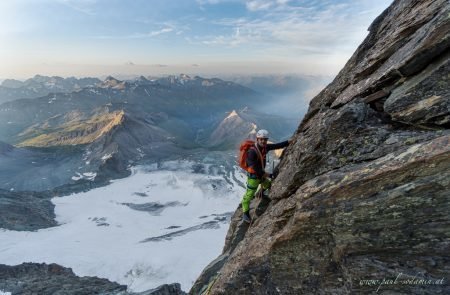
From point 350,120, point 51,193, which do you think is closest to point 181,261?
point 350,120

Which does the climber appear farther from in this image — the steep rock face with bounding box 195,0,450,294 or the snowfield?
the snowfield

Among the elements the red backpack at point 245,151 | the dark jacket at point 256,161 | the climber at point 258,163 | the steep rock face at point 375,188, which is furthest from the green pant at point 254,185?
the steep rock face at point 375,188

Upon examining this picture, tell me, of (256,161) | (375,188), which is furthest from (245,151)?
(375,188)

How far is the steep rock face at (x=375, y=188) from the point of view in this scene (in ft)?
33.7

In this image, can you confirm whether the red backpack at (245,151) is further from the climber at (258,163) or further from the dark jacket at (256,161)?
the dark jacket at (256,161)

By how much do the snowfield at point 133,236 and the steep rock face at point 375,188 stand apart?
231 ft

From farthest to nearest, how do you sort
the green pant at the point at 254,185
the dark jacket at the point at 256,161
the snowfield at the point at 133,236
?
the snowfield at the point at 133,236 → the green pant at the point at 254,185 → the dark jacket at the point at 256,161

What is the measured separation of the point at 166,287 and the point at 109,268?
174ft

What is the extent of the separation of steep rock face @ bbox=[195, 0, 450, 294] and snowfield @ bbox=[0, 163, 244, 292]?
70504 mm

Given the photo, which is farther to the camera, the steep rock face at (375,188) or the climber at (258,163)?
the climber at (258,163)

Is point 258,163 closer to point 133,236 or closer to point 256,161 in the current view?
point 256,161

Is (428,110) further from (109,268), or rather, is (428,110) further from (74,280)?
(109,268)

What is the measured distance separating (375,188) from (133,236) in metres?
127

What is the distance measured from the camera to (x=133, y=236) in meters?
128
